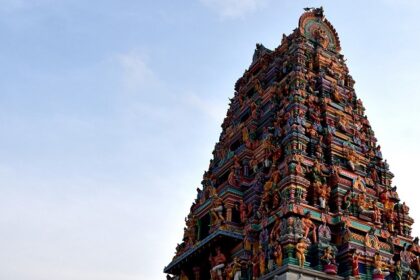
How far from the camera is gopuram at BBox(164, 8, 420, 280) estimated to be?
26406 mm

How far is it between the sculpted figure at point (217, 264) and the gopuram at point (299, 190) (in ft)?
0.16

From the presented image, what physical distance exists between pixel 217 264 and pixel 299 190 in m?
5.39

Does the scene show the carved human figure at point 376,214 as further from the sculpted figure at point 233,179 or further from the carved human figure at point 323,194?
the sculpted figure at point 233,179

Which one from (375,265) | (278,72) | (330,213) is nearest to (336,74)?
(278,72)

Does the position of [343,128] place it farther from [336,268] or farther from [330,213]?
[336,268]

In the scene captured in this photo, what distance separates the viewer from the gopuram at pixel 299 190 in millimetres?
26406

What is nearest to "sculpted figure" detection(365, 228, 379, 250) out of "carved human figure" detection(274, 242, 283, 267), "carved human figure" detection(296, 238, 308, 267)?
"carved human figure" detection(296, 238, 308, 267)

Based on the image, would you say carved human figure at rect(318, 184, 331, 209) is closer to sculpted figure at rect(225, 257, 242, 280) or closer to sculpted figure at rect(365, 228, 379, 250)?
sculpted figure at rect(365, 228, 379, 250)

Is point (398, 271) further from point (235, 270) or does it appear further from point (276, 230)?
point (235, 270)

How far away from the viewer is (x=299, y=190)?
27.7 m

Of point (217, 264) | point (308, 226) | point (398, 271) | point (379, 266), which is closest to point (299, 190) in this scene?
point (308, 226)

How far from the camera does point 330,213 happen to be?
2803cm

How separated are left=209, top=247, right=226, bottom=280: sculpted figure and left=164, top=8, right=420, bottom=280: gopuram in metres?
0.05

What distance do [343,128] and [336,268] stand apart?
10.1m
